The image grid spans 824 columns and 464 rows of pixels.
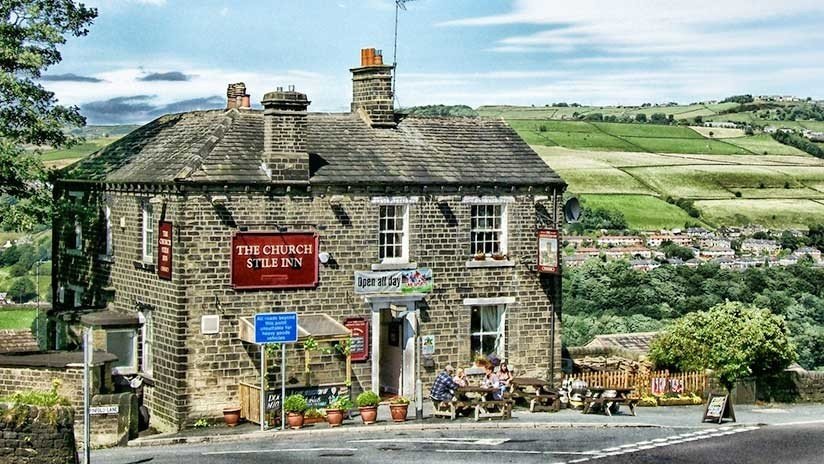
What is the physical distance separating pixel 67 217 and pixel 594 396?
14.8m

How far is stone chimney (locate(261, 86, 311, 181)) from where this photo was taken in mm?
30609

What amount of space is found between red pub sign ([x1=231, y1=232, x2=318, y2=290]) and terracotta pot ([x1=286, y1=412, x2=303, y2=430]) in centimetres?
347

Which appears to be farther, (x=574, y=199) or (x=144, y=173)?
(x=574, y=199)

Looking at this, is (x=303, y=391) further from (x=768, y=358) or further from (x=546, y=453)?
(x=768, y=358)

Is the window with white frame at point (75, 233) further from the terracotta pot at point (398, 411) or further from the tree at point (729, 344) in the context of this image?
the tree at point (729, 344)

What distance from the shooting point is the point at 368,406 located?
29031mm

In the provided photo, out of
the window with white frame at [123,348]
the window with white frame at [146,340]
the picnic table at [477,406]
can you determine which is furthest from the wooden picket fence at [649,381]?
the window with white frame at [123,348]

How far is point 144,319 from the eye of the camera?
31.7 m

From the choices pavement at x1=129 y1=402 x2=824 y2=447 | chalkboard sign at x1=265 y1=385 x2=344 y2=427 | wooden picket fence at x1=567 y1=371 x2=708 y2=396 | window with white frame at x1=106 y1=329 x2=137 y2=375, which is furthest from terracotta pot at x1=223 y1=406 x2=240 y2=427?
wooden picket fence at x1=567 y1=371 x2=708 y2=396

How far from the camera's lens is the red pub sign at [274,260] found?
3016cm

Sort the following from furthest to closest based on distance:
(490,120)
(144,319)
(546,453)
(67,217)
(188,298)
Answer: (490,120) → (67,217) → (144,319) → (188,298) → (546,453)

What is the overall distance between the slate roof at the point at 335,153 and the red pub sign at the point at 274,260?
4.67 feet

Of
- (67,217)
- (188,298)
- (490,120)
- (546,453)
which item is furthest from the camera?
(490,120)

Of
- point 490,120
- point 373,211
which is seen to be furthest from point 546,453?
point 490,120
